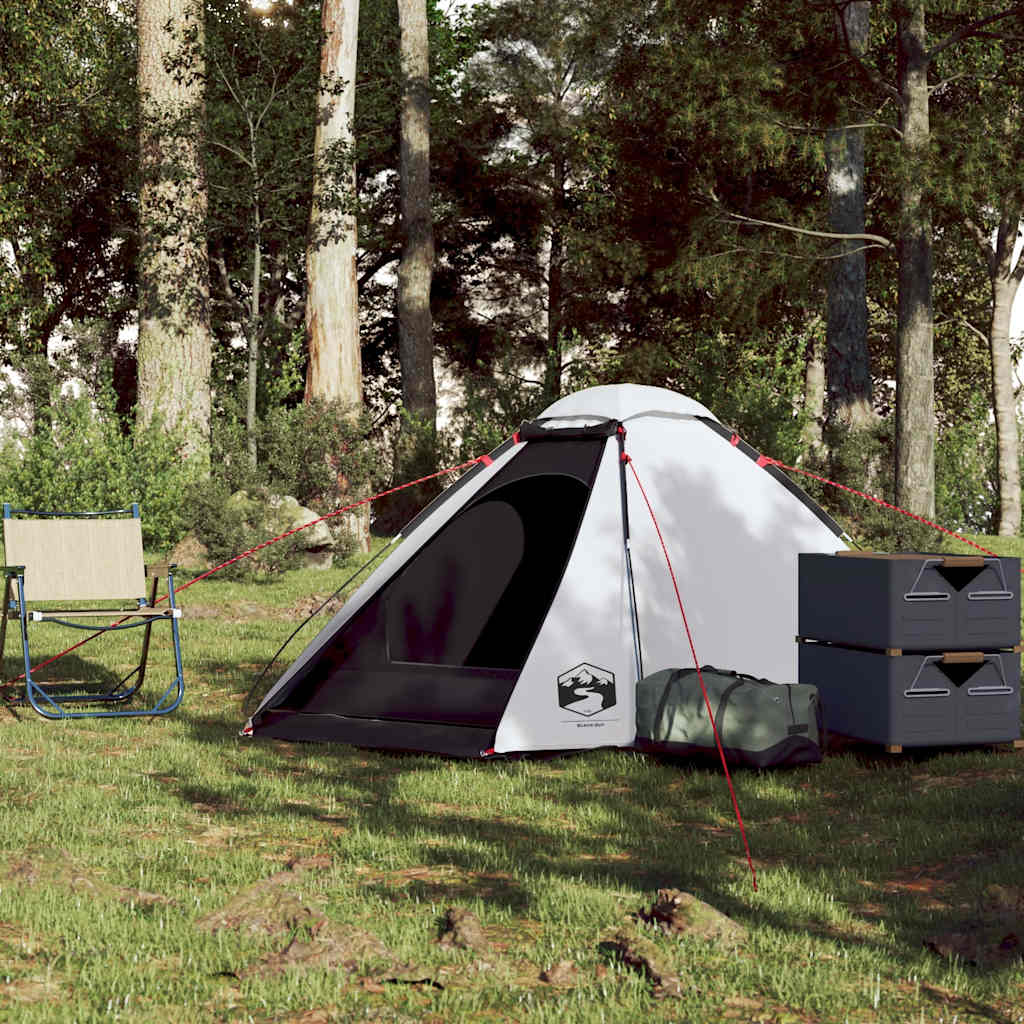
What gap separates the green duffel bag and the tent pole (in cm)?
24

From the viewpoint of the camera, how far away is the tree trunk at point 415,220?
22.0m

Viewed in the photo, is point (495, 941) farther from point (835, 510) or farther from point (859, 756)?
point (835, 510)

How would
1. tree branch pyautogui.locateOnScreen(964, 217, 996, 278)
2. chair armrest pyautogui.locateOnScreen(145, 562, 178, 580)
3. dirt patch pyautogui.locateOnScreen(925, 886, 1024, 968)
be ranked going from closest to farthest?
dirt patch pyautogui.locateOnScreen(925, 886, 1024, 968)
chair armrest pyautogui.locateOnScreen(145, 562, 178, 580)
tree branch pyautogui.locateOnScreen(964, 217, 996, 278)

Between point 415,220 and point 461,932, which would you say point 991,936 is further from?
point 415,220

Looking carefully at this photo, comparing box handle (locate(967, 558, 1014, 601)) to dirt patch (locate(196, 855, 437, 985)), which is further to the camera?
box handle (locate(967, 558, 1014, 601))

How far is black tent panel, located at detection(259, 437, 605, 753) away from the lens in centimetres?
745

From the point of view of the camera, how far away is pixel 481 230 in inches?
1182

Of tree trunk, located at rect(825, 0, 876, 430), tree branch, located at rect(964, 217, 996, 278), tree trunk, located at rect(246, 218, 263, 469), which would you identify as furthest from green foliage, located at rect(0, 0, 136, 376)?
tree branch, located at rect(964, 217, 996, 278)

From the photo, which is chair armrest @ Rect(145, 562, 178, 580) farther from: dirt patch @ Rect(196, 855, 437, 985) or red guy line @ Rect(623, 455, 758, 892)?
dirt patch @ Rect(196, 855, 437, 985)

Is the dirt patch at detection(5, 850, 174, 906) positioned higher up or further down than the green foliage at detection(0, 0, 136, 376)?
further down

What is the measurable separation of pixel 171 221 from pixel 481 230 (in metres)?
12.6

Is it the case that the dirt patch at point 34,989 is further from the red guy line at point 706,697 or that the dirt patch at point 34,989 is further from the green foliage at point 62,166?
the green foliage at point 62,166

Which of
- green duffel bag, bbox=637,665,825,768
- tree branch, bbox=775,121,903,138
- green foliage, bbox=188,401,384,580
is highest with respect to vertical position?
tree branch, bbox=775,121,903,138

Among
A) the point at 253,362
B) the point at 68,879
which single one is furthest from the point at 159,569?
the point at 253,362
